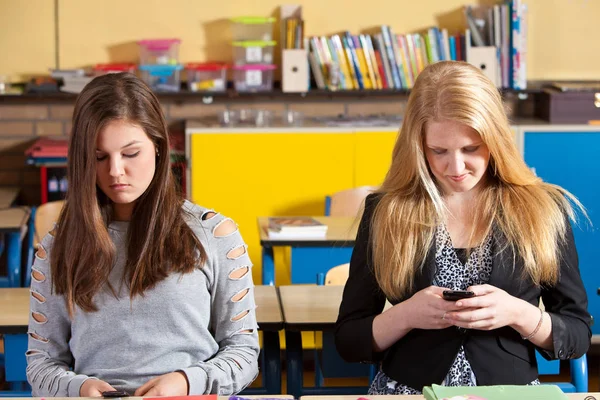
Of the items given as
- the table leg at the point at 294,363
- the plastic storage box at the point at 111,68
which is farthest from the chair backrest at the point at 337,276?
the plastic storage box at the point at 111,68

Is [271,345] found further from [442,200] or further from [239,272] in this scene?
[442,200]

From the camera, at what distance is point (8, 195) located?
4.81 metres

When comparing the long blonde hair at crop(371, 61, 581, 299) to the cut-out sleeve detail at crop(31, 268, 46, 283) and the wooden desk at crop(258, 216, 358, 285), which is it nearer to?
the cut-out sleeve detail at crop(31, 268, 46, 283)

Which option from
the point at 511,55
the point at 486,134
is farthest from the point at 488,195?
→ the point at 511,55

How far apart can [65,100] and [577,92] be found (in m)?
2.72

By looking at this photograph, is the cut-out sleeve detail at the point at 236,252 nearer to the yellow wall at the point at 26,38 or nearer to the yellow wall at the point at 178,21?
the yellow wall at the point at 178,21

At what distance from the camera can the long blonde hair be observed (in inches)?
75.9

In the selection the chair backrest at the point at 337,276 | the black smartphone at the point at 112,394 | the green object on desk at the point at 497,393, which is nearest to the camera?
the green object on desk at the point at 497,393

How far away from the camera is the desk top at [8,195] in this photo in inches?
180

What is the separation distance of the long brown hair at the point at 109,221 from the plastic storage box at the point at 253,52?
3010 millimetres

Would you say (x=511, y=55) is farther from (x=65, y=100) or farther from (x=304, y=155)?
(x=65, y=100)

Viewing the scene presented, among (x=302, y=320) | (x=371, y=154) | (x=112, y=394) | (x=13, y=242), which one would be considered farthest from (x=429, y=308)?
(x=371, y=154)

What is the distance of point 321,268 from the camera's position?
153 inches

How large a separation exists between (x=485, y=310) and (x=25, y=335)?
140 cm
